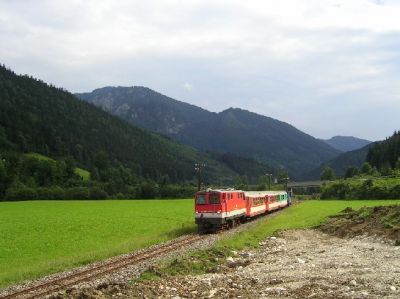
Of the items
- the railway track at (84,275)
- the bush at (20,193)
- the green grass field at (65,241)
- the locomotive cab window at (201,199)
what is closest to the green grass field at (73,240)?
the green grass field at (65,241)

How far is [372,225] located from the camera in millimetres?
34406

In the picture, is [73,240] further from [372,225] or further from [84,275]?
[372,225]

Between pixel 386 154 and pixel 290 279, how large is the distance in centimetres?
18113

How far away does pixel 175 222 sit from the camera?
54094 mm

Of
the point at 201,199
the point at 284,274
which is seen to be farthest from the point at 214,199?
the point at 284,274

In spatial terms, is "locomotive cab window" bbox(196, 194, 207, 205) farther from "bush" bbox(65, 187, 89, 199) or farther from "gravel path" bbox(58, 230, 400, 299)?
"bush" bbox(65, 187, 89, 199)

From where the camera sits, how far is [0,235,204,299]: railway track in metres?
18.9

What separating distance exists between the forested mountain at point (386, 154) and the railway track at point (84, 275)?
156762 millimetres

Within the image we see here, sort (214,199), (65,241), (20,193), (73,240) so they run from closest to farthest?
(65,241)
(73,240)
(214,199)
(20,193)

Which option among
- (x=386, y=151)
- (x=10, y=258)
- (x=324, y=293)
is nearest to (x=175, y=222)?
(x=10, y=258)

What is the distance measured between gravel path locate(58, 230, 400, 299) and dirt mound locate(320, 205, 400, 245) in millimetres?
4504

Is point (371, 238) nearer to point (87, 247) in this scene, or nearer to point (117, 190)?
point (87, 247)

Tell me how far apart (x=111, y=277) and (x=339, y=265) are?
924cm

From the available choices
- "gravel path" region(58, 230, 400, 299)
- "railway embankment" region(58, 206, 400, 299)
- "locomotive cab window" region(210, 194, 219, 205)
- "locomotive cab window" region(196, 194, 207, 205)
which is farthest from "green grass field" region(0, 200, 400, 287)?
"gravel path" region(58, 230, 400, 299)
